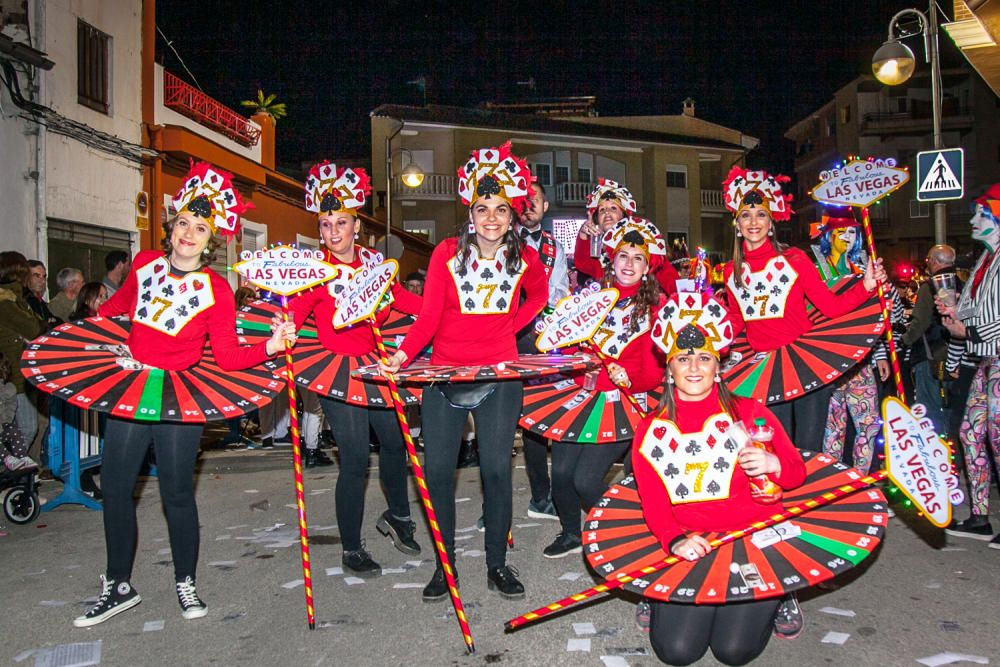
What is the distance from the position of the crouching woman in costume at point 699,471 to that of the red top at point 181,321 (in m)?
2.11

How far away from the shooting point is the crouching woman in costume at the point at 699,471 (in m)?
3.70

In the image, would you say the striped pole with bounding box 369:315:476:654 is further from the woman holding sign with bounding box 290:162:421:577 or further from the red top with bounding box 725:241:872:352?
the red top with bounding box 725:241:872:352

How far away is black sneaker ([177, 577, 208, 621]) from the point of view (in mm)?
4531

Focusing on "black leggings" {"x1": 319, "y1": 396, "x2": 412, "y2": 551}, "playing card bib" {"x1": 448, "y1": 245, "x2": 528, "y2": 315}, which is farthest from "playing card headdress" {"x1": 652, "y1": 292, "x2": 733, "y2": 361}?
"black leggings" {"x1": 319, "y1": 396, "x2": 412, "y2": 551}

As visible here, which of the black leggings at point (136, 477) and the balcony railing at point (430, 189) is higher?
the balcony railing at point (430, 189)

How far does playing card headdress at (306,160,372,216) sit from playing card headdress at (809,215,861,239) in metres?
3.47

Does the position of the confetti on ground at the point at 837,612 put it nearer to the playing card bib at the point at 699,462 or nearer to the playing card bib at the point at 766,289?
the playing card bib at the point at 699,462

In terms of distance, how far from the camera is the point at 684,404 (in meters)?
3.91

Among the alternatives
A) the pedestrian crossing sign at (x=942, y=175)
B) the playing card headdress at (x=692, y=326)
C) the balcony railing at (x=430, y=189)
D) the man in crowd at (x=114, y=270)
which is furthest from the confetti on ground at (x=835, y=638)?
the balcony railing at (x=430, y=189)

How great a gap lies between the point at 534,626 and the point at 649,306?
2.13m

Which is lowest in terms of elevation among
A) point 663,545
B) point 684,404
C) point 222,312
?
point 663,545

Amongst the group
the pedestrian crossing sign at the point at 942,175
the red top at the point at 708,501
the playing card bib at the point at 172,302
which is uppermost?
the pedestrian crossing sign at the point at 942,175

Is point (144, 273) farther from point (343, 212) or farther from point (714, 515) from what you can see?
point (714, 515)

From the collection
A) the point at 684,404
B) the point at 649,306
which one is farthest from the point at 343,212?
the point at 684,404
